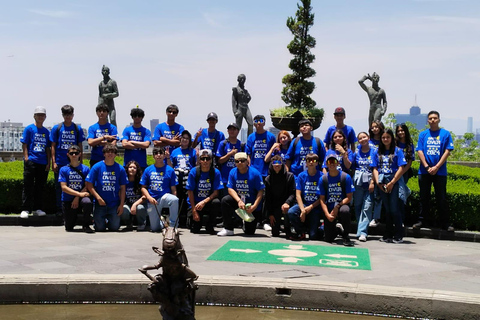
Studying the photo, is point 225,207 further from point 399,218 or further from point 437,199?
point 437,199

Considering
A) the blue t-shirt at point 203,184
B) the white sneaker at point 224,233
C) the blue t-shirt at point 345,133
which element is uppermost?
the blue t-shirt at point 345,133

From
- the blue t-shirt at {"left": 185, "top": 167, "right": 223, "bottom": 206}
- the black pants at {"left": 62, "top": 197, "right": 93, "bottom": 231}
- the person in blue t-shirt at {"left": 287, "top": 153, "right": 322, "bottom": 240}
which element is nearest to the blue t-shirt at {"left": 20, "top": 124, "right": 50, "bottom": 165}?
the black pants at {"left": 62, "top": 197, "right": 93, "bottom": 231}

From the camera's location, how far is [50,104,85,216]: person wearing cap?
452 inches

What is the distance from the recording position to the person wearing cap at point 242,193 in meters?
10.8

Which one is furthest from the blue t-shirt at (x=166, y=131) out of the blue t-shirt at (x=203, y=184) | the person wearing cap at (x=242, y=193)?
the person wearing cap at (x=242, y=193)

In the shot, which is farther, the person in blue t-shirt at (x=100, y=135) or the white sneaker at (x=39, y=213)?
the white sneaker at (x=39, y=213)

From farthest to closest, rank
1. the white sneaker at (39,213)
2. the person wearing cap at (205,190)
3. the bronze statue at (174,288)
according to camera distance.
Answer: the white sneaker at (39,213) < the person wearing cap at (205,190) < the bronze statue at (174,288)

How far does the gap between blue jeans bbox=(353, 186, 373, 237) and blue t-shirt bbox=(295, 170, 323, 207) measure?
83cm

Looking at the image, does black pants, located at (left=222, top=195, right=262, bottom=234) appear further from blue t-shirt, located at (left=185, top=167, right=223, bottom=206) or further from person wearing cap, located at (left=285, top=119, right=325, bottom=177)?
person wearing cap, located at (left=285, top=119, right=325, bottom=177)

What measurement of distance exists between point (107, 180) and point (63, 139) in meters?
1.23

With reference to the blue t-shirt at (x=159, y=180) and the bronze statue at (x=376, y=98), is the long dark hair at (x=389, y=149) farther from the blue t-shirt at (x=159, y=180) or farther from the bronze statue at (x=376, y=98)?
the bronze statue at (x=376, y=98)

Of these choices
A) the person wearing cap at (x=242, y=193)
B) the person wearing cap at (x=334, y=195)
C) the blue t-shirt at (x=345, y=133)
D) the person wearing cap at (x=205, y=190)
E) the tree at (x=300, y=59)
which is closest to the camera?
the person wearing cap at (x=334, y=195)

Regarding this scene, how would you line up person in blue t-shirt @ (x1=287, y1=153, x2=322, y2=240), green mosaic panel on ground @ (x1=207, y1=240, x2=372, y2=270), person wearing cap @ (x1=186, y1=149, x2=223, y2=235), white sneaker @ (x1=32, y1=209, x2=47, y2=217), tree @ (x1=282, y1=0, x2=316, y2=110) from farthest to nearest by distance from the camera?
tree @ (x1=282, y1=0, x2=316, y2=110) → white sneaker @ (x1=32, y1=209, x2=47, y2=217) → person wearing cap @ (x1=186, y1=149, x2=223, y2=235) → person in blue t-shirt @ (x1=287, y1=153, x2=322, y2=240) → green mosaic panel on ground @ (x1=207, y1=240, x2=372, y2=270)

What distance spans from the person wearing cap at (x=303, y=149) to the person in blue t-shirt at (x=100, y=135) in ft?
10.5
